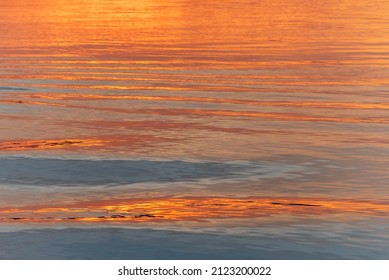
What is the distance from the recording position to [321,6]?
43.8 m

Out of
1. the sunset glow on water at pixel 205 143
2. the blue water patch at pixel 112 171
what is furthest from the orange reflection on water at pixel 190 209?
the blue water patch at pixel 112 171

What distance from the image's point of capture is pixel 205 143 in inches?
438


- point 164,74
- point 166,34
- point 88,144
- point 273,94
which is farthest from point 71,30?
point 88,144

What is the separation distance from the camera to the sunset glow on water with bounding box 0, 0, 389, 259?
786 cm

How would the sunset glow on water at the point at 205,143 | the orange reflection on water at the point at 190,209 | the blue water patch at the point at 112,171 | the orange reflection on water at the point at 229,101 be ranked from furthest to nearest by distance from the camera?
the orange reflection on water at the point at 229,101
the blue water patch at the point at 112,171
the orange reflection on water at the point at 190,209
the sunset glow on water at the point at 205,143

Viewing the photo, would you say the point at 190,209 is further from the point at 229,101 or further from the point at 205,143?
the point at 229,101

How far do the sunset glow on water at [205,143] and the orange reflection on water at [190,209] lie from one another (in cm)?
2

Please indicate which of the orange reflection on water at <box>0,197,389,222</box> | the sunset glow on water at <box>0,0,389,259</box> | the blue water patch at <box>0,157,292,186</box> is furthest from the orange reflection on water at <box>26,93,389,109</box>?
the orange reflection on water at <box>0,197,389,222</box>

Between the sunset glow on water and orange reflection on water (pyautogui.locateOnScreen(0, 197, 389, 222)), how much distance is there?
2cm

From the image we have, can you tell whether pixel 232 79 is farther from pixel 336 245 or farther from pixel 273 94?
pixel 336 245

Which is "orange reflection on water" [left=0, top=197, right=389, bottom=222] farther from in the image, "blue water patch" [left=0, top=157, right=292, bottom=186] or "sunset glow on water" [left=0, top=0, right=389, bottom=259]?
"blue water patch" [left=0, top=157, right=292, bottom=186]

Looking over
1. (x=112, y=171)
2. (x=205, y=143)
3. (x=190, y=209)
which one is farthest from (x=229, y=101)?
(x=190, y=209)

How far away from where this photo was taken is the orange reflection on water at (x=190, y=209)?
26.4ft

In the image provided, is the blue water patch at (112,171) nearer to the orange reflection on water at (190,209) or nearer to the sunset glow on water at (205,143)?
the sunset glow on water at (205,143)
